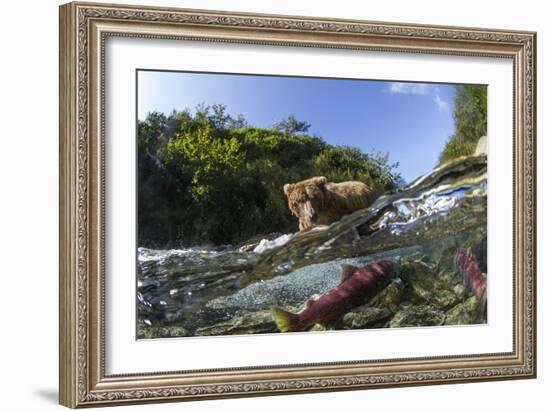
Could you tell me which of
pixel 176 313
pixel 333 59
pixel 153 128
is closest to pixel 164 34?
pixel 153 128

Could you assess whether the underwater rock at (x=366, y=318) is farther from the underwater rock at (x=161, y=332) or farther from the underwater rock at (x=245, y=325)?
the underwater rock at (x=161, y=332)

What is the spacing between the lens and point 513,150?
5.59 meters

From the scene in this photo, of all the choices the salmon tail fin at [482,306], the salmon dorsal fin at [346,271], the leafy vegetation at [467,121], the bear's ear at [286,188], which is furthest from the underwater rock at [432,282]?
the bear's ear at [286,188]

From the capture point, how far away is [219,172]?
5.06m

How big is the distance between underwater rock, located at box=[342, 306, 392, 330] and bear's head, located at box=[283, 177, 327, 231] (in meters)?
0.41

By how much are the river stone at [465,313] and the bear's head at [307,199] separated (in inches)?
29.5

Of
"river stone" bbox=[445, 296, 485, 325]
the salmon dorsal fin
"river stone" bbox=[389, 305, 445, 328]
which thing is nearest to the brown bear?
the salmon dorsal fin

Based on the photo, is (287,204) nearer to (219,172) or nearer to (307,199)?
(307,199)

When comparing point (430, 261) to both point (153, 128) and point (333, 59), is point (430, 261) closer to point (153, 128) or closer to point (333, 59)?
point (333, 59)

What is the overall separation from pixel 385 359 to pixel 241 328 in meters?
0.64

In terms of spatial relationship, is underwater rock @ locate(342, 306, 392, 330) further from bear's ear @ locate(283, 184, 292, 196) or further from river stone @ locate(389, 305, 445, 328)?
bear's ear @ locate(283, 184, 292, 196)

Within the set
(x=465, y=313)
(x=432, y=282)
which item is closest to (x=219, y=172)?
(x=432, y=282)

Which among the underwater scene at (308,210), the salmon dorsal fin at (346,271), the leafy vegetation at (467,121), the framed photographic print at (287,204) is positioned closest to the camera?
the framed photographic print at (287,204)

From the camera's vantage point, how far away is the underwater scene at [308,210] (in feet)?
16.3
